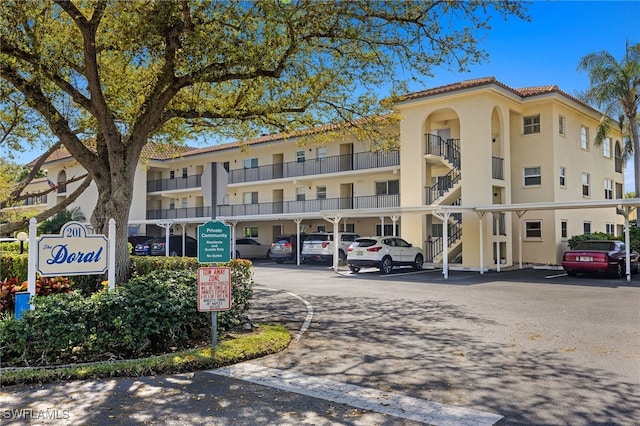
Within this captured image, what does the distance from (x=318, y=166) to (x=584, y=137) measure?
1576 centimetres

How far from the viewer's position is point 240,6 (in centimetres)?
Result: 989

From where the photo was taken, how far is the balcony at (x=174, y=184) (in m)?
40.9

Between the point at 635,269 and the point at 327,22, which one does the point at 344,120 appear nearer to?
the point at 327,22

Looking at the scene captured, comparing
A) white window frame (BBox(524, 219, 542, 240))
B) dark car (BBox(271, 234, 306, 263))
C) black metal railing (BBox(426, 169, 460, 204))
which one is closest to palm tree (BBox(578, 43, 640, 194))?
white window frame (BBox(524, 219, 542, 240))

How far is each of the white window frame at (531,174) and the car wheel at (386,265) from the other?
888 centimetres

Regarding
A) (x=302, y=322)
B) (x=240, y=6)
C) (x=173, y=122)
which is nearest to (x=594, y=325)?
(x=302, y=322)

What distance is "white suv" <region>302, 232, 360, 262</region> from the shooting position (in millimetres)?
26656

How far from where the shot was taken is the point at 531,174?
82.5ft

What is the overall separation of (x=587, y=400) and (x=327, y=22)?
811cm

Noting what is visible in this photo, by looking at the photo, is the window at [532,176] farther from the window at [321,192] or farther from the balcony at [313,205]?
the window at [321,192]

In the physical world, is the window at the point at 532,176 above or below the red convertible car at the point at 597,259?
above

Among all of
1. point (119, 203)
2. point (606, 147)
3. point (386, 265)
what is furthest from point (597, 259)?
point (119, 203)

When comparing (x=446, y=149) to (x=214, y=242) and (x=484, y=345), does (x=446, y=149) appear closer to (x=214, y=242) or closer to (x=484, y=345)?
(x=484, y=345)

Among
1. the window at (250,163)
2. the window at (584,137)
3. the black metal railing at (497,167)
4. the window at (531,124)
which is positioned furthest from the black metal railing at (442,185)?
the window at (250,163)
